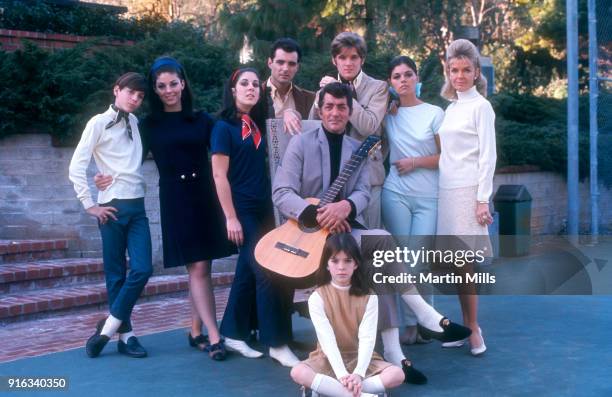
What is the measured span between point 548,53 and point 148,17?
11427 millimetres

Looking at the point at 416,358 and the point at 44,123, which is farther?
the point at 44,123

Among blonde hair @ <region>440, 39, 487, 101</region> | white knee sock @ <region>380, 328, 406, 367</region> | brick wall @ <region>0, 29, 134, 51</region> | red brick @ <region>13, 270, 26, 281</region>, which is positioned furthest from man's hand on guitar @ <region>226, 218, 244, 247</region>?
brick wall @ <region>0, 29, 134, 51</region>

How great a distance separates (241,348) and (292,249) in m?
1.06

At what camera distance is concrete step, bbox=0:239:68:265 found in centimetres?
830

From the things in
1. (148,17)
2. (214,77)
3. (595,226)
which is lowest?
(595,226)

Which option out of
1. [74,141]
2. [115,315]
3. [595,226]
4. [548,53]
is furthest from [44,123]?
[548,53]

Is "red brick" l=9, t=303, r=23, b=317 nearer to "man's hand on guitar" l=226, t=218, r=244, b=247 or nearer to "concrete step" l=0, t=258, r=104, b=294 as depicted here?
"concrete step" l=0, t=258, r=104, b=294

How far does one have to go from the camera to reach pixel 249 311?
6.15 m

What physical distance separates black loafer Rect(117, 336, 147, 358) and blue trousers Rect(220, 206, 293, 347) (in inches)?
22.5

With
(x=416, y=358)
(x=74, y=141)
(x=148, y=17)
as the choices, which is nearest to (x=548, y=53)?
(x=148, y=17)

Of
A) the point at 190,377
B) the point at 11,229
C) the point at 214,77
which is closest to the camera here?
the point at 190,377

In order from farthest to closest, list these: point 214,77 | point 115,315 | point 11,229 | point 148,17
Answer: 1. point 148,17
2. point 214,77
3. point 11,229
4. point 115,315

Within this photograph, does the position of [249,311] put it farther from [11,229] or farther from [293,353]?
[11,229]

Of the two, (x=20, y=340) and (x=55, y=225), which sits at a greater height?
(x=55, y=225)
